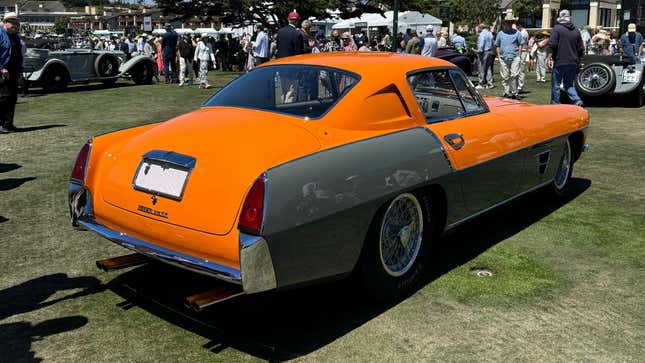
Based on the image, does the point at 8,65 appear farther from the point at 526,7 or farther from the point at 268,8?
the point at 526,7

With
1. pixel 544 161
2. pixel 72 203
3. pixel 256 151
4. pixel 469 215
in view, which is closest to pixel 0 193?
pixel 72 203

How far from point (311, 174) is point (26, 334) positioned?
1818 mm

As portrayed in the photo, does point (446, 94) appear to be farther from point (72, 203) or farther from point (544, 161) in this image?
point (72, 203)

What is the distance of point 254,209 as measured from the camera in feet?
10.3

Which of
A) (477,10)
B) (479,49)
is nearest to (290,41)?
(479,49)

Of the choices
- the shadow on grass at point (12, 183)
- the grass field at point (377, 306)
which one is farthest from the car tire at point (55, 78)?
the grass field at point (377, 306)

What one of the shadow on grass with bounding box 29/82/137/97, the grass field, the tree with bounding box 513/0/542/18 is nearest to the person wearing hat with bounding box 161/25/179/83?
the shadow on grass with bounding box 29/82/137/97

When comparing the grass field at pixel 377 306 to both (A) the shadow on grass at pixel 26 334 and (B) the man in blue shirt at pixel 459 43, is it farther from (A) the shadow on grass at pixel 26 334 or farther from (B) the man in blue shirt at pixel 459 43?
(B) the man in blue shirt at pixel 459 43

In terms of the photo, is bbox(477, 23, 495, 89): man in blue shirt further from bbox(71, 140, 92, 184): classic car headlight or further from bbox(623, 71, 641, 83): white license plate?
bbox(71, 140, 92, 184): classic car headlight

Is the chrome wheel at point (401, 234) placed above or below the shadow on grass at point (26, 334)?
above

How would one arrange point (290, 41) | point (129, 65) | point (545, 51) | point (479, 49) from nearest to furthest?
point (290, 41), point (479, 49), point (545, 51), point (129, 65)

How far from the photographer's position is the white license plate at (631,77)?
13203mm

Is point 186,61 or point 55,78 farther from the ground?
point 186,61

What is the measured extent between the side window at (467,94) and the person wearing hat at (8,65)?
294 inches
